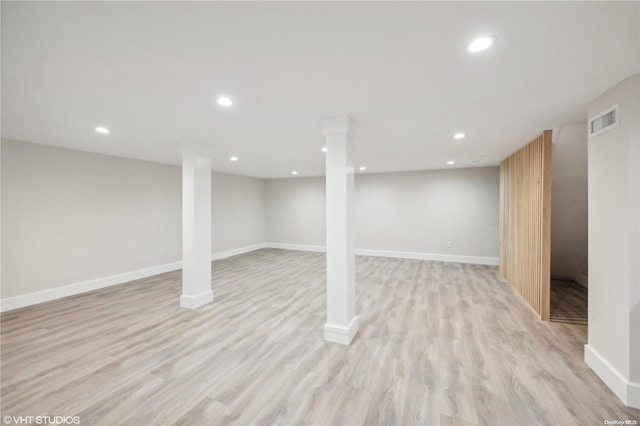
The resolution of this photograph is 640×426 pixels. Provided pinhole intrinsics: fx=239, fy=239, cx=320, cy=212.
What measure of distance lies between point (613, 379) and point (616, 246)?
3.62 ft

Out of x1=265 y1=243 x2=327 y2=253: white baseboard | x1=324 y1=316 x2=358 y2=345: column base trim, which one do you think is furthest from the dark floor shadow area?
x1=265 y1=243 x2=327 y2=253: white baseboard

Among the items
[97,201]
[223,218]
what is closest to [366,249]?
[223,218]

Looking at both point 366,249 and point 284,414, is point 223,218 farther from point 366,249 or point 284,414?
point 284,414

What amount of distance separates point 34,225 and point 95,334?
247 cm

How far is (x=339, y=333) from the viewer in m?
2.76

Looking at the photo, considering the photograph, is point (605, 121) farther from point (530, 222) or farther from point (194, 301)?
point (194, 301)

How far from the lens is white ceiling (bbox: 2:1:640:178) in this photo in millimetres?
1225

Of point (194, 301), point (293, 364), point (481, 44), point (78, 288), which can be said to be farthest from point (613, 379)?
point (78, 288)

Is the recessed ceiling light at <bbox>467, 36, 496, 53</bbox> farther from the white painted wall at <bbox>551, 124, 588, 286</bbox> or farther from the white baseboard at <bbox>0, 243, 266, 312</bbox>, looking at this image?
the white baseboard at <bbox>0, 243, 266, 312</bbox>

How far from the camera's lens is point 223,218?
7.39 meters

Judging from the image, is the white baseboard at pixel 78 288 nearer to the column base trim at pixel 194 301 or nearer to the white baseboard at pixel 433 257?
the column base trim at pixel 194 301

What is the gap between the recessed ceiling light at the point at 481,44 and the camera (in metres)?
1.39

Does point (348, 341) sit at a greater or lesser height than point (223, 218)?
lesser

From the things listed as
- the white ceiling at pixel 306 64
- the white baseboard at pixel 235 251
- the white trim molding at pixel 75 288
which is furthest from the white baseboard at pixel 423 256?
the white trim molding at pixel 75 288
